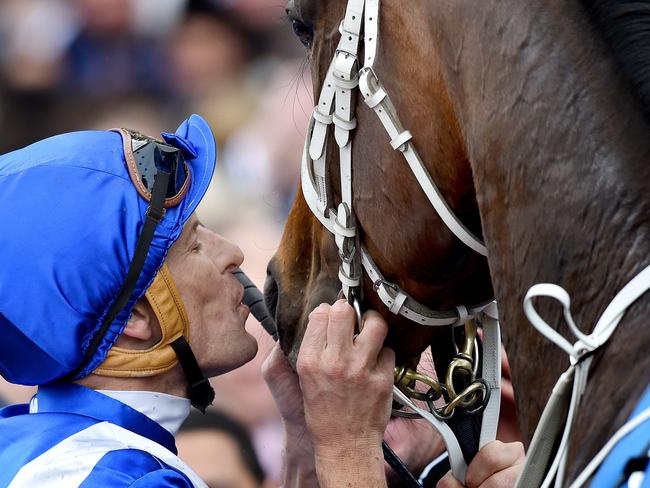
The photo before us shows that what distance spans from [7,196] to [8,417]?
0.57 metres

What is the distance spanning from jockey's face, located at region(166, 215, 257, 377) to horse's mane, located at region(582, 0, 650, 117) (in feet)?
3.74

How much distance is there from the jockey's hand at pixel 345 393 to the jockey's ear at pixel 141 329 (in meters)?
0.36

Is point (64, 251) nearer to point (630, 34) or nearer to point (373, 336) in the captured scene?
point (373, 336)

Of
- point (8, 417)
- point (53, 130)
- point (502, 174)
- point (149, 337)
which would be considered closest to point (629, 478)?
point (502, 174)

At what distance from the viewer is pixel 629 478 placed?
1156 millimetres

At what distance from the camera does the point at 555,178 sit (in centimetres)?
146

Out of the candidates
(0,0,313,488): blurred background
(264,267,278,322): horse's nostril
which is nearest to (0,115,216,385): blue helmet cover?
(264,267,278,322): horse's nostril

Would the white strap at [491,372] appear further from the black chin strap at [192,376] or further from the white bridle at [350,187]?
the black chin strap at [192,376]

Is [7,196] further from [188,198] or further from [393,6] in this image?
[393,6]

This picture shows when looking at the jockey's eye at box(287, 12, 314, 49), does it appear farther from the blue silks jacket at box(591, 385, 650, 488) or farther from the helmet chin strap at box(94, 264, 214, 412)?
the blue silks jacket at box(591, 385, 650, 488)

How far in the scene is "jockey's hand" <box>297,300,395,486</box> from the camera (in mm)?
2027

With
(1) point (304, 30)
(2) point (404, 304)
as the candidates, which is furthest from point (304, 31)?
(2) point (404, 304)

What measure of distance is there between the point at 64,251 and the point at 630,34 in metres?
1.14

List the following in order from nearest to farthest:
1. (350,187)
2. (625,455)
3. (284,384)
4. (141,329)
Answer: (625,455), (350,187), (141,329), (284,384)
